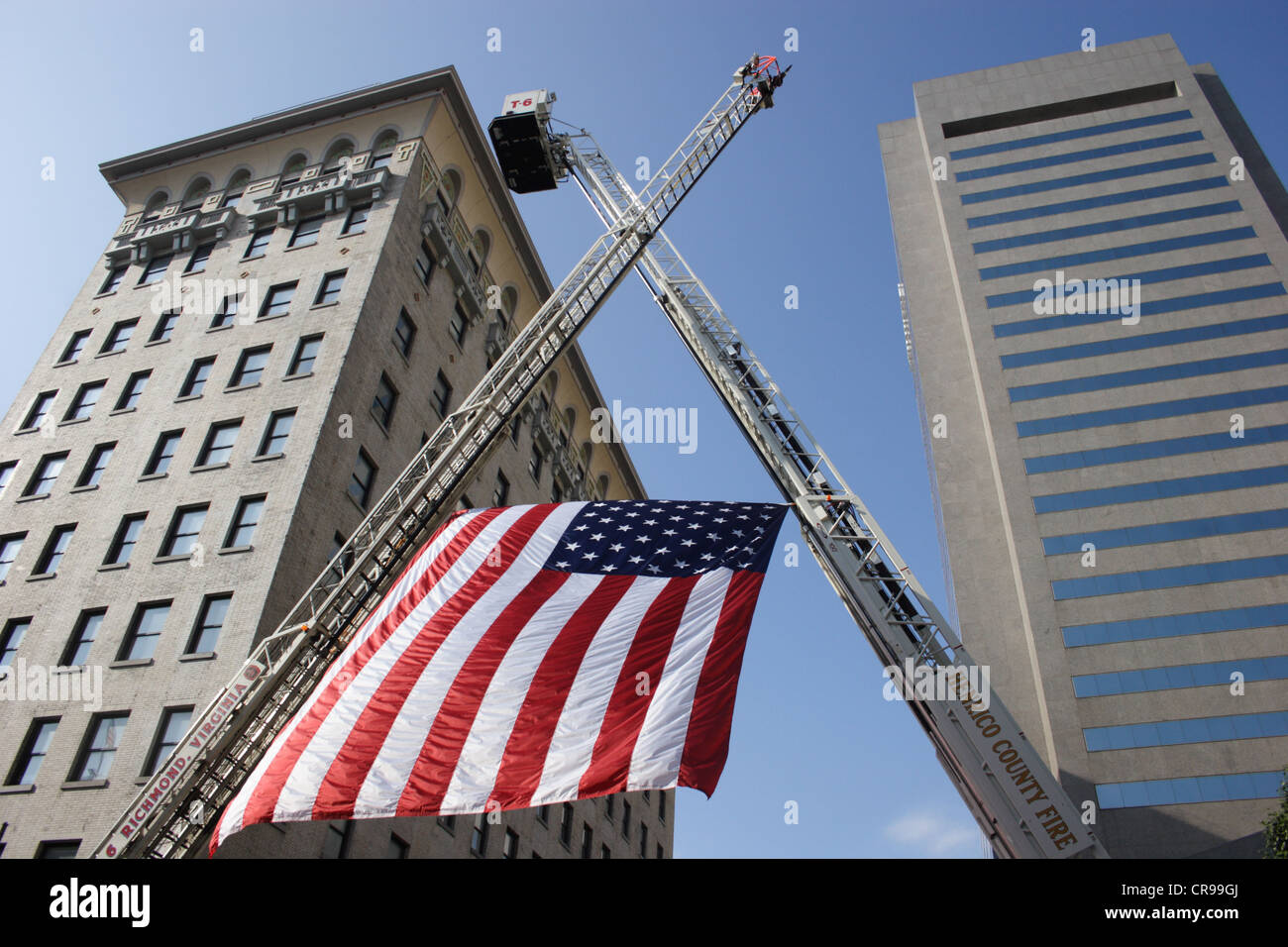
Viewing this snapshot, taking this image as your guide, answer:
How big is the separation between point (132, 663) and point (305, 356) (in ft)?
39.4

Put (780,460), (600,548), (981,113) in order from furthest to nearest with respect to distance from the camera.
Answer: (981,113) < (780,460) < (600,548)

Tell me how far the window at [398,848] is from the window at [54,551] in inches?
543

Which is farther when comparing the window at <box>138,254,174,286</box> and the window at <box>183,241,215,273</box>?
the window at <box>138,254,174,286</box>

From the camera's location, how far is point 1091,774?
5456cm

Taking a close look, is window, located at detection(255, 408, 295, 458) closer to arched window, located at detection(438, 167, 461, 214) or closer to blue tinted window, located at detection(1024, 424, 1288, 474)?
arched window, located at detection(438, 167, 461, 214)

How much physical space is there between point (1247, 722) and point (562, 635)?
55542 mm

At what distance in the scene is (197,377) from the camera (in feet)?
110

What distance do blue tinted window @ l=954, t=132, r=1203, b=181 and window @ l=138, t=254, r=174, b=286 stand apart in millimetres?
70047

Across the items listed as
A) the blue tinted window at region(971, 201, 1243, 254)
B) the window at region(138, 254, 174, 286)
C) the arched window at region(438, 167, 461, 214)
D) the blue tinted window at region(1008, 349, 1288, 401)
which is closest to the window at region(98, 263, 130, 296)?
the window at region(138, 254, 174, 286)

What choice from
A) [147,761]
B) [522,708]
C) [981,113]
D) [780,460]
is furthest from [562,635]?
[981,113]

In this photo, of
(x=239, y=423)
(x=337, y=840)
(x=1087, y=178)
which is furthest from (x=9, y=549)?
(x=1087, y=178)

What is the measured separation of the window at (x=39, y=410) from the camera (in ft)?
114

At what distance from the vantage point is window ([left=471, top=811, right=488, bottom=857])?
33.8m
